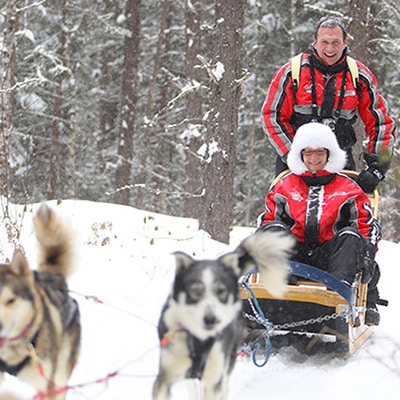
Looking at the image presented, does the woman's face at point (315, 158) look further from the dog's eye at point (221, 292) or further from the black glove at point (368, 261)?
the dog's eye at point (221, 292)

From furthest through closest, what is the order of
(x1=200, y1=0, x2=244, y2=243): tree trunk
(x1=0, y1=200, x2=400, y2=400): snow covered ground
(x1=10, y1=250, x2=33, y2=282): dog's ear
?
1. (x1=200, y1=0, x2=244, y2=243): tree trunk
2. (x1=0, y1=200, x2=400, y2=400): snow covered ground
3. (x1=10, y1=250, x2=33, y2=282): dog's ear

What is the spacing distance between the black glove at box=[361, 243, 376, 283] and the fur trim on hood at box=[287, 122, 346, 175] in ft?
2.29

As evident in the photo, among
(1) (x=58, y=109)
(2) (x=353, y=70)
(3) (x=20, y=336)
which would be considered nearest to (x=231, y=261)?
(3) (x=20, y=336)

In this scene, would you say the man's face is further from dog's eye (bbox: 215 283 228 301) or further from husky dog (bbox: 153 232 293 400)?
dog's eye (bbox: 215 283 228 301)

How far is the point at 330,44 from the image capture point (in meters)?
5.29

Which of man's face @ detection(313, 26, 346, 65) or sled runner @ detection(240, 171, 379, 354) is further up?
man's face @ detection(313, 26, 346, 65)

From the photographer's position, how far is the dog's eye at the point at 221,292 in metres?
2.66

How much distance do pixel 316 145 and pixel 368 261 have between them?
1.02m

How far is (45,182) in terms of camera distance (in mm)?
19875

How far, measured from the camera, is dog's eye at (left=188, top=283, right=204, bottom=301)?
261 centimetres

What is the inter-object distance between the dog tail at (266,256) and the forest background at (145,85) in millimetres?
8617

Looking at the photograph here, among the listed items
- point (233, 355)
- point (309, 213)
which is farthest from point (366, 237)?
point (233, 355)

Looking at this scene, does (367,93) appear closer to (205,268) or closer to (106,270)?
(106,270)

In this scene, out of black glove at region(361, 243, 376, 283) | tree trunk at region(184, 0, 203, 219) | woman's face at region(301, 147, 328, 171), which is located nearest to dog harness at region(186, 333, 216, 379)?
black glove at region(361, 243, 376, 283)
